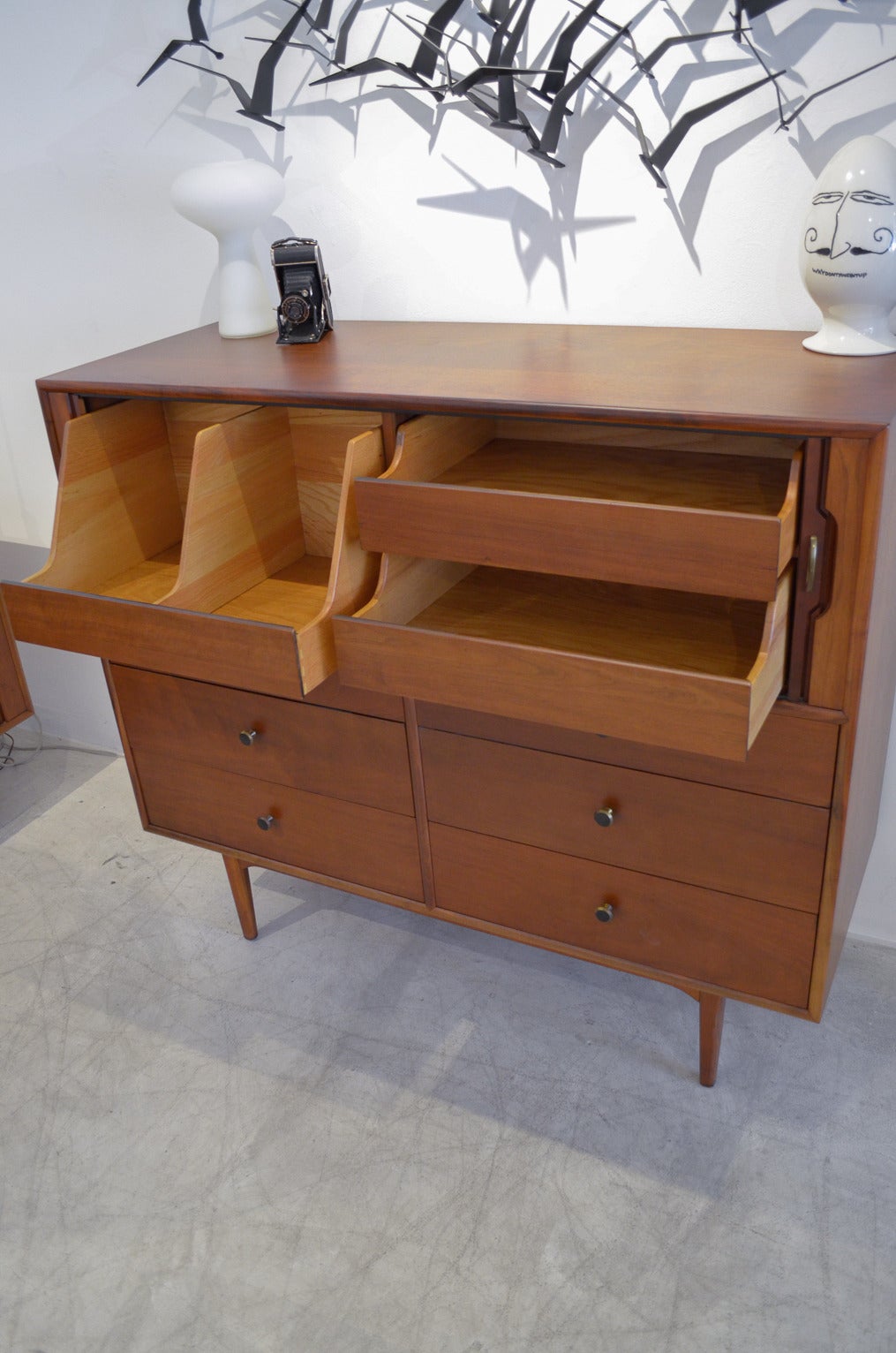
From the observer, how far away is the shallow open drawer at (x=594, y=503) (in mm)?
1155

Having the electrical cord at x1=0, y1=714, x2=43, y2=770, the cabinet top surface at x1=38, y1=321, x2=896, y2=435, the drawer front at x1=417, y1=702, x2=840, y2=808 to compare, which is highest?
the cabinet top surface at x1=38, y1=321, x2=896, y2=435

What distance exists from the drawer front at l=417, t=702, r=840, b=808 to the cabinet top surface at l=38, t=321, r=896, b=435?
0.38 metres

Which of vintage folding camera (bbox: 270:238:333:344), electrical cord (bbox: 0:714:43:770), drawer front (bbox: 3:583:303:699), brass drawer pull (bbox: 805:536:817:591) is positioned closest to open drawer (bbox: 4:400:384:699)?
drawer front (bbox: 3:583:303:699)

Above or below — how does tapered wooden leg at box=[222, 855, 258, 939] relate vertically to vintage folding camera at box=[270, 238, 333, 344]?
below

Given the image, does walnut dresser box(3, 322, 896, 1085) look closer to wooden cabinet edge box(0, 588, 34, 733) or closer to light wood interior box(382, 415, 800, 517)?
light wood interior box(382, 415, 800, 517)

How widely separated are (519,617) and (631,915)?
0.47 m

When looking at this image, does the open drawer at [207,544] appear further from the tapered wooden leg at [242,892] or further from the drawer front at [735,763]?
the tapered wooden leg at [242,892]

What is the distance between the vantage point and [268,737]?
67.8 inches

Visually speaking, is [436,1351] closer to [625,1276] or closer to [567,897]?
[625,1276]

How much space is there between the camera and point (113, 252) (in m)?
2.11

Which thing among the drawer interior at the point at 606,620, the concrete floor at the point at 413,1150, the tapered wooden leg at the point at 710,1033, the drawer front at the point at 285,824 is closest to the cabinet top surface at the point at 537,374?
the drawer interior at the point at 606,620

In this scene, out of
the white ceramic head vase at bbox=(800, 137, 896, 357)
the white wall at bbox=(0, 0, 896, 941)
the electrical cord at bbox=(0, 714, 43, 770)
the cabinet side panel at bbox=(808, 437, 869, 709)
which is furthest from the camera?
the electrical cord at bbox=(0, 714, 43, 770)

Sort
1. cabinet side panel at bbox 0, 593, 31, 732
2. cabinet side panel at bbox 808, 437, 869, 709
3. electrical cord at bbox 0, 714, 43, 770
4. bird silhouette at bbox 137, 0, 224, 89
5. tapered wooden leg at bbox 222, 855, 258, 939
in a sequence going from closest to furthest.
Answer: cabinet side panel at bbox 808, 437, 869, 709, bird silhouette at bbox 137, 0, 224, 89, tapered wooden leg at bbox 222, 855, 258, 939, cabinet side panel at bbox 0, 593, 31, 732, electrical cord at bbox 0, 714, 43, 770

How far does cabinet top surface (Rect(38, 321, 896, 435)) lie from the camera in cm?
118
